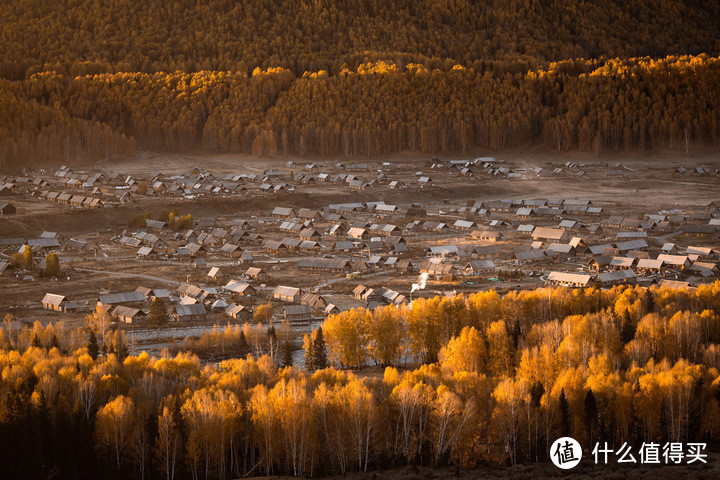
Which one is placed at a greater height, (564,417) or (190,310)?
(190,310)

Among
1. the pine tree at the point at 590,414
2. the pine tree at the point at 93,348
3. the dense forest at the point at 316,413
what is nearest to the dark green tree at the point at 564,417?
the dense forest at the point at 316,413

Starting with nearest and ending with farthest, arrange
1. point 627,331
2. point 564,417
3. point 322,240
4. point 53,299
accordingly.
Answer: point 564,417 → point 627,331 → point 53,299 → point 322,240

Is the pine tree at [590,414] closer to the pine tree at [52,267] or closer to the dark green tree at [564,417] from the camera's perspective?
the dark green tree at [564,417]

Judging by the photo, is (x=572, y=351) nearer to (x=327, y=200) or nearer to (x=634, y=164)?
(x=327, y=200)

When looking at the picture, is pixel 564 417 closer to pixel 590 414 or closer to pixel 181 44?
pixel 590 414

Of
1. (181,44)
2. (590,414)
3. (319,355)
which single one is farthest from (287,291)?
(181,44)

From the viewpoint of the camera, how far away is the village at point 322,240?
54000 mm

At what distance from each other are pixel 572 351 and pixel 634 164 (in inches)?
3708

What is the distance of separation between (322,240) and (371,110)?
239 feet

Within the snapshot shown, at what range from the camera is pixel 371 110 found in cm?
14438

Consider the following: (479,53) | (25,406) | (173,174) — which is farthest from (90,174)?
(479,53)

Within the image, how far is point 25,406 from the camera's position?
3012cm

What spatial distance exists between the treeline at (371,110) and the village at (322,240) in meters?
17.2

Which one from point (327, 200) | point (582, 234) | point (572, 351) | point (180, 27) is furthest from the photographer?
point (180, 27)
